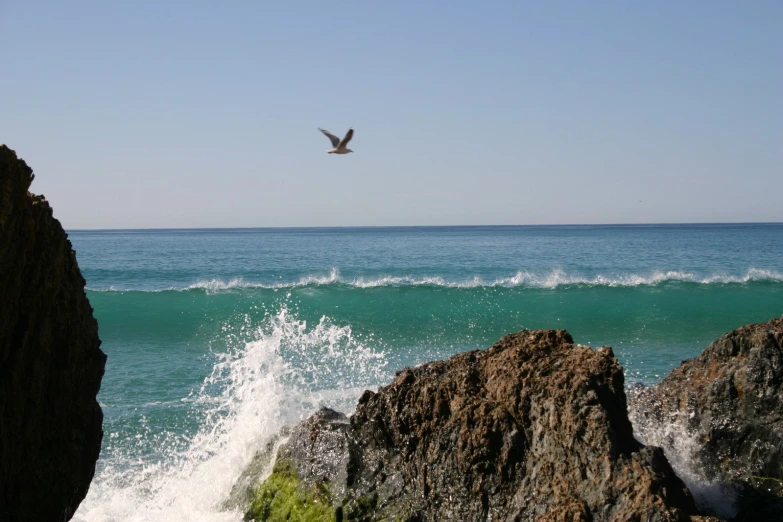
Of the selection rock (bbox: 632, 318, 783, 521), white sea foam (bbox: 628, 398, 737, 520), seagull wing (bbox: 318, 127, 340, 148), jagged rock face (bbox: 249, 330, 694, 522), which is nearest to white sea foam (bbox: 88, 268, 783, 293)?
seagull wing (bbox: 318, 127, 340, 148)

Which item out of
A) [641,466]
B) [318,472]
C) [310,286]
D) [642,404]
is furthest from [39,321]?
[310,286]

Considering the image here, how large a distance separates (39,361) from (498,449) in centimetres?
296

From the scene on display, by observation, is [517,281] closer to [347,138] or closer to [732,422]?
[347,138]

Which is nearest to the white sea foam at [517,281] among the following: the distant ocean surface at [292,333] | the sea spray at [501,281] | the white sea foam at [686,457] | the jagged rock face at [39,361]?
the sea spray at [501,281]

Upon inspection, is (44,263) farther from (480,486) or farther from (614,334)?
(614,334)

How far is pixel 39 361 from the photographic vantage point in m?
4.66

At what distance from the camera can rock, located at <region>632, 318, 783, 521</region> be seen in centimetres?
567

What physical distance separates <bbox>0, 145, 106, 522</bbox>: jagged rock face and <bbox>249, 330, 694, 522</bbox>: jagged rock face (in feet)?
6.10

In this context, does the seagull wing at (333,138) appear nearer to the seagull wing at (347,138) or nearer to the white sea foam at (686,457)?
the seagull wing at (347,138)

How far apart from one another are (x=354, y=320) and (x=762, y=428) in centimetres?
1480

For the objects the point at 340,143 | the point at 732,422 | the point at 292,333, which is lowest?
the point at 292,333

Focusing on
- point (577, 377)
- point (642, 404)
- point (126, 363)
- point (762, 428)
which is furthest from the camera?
point (126, 363)

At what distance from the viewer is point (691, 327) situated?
1816 cm

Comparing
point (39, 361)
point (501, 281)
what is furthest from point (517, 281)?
point (39, 361)
